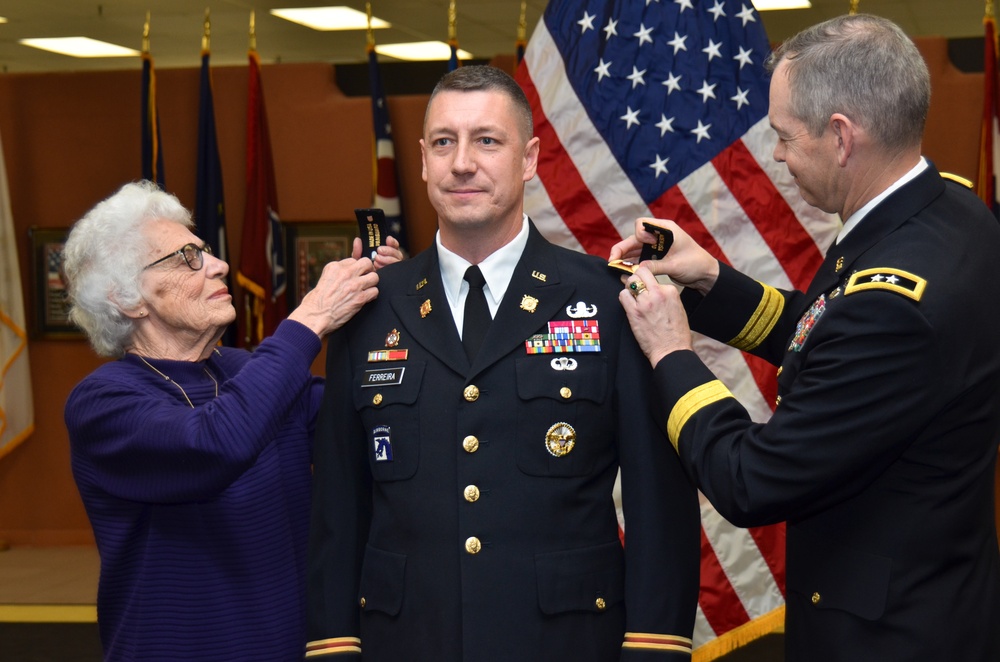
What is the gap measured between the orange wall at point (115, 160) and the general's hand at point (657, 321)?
4011 millimetres

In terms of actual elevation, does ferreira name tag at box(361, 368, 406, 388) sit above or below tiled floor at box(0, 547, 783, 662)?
above

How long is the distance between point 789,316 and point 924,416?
2.13 feet

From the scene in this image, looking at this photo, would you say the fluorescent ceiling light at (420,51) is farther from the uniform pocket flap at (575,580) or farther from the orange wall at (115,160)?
the uniform pocket flap at (575,580)

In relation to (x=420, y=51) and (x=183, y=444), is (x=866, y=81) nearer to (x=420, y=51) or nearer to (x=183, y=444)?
(x=183, y=444)

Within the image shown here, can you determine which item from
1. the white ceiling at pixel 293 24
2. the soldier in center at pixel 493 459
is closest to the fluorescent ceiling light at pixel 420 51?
the white ceiling at pixel 293 24

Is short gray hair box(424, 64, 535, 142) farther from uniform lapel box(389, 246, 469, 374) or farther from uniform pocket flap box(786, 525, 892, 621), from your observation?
uniform pocket flap box(786, 525, 892, 621)

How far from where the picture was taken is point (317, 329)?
1877 millimetres

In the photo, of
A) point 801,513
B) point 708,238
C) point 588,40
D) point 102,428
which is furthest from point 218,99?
point 801,513

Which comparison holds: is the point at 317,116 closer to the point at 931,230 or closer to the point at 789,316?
the point at 789,316

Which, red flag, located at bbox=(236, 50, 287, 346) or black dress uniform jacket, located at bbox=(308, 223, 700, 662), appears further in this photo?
red flag, located at bbox=(236, 50, 287, 346)

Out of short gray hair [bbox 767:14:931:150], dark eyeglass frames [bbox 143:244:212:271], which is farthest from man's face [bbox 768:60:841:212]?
dark eyeglass frames [bbox 143:244:212:271]

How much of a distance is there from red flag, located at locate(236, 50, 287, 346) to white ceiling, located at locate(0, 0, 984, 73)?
3.12 metres

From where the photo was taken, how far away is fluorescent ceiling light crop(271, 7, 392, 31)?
859 centimetres

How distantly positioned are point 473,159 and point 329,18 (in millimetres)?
7689
